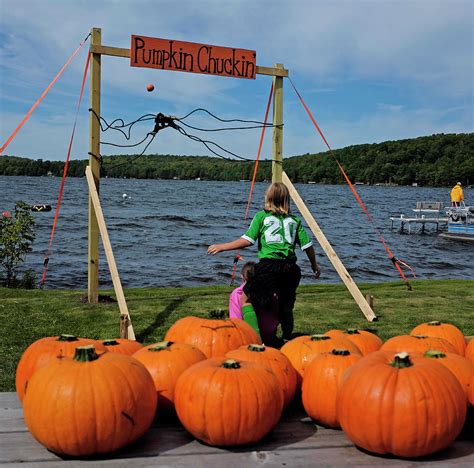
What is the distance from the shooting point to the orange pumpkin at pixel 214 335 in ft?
12.2

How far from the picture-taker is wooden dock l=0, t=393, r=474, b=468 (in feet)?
8.36

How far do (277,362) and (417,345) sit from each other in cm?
91

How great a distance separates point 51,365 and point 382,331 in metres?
5.26

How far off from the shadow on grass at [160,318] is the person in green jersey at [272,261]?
183 centimetres

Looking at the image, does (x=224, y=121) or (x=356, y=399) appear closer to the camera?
(x=356, y=399)

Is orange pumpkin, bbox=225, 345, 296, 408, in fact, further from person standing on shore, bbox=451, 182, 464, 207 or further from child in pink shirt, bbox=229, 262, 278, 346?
person standing on shore, bbox=451, 182, 464, 207

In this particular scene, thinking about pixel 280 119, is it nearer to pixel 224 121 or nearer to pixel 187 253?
pixel 224 121

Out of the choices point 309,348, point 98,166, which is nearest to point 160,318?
point 98,166

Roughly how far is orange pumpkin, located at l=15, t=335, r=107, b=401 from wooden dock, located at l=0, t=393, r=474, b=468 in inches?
12.1

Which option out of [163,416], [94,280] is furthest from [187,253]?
[163,416]

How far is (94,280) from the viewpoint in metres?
8.16

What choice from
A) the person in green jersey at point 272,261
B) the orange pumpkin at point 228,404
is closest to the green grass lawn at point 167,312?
the person in green jersey at point 272,261

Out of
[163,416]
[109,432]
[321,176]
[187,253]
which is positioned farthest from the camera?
[321,176]

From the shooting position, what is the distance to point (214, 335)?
3736 millimetres
